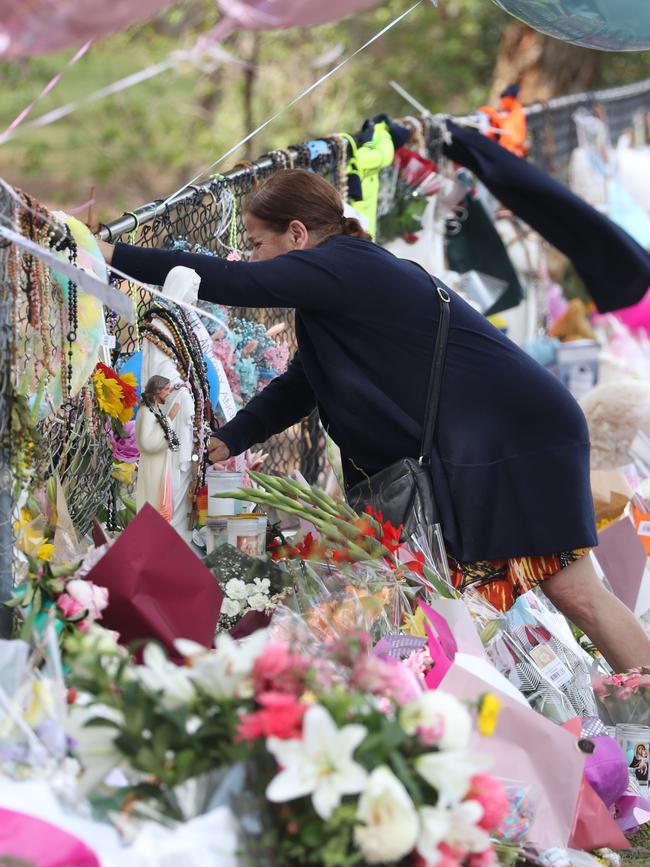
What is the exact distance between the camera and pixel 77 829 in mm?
1841

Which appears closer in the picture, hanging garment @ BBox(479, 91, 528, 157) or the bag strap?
the bag strap

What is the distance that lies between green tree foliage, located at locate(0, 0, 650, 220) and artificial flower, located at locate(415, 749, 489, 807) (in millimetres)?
10602

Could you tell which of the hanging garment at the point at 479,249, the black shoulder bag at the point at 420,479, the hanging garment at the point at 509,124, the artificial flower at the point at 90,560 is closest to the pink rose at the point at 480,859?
the artificial flower at the point at 90,560

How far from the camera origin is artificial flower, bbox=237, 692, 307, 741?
5.78 feet

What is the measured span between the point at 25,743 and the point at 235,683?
0.37 metres

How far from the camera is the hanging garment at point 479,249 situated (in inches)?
256

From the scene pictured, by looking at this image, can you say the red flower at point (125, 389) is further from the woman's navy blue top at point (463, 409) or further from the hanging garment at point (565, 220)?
the hanging garment at point (565, 220)

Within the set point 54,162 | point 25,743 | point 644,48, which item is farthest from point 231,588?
point 54,162

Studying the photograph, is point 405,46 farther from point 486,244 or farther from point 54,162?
point 486,244

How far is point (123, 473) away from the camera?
11.4 feet

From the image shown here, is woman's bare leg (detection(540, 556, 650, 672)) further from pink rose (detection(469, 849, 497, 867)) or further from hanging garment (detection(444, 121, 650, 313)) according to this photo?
hanging garment (detection(444, 121, 650, 313))

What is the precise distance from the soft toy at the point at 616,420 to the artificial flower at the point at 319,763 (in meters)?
3.40

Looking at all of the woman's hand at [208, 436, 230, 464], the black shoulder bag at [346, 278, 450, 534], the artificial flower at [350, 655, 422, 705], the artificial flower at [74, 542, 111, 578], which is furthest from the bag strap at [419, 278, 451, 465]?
the artificial flower at [350, 655, 422, 705]

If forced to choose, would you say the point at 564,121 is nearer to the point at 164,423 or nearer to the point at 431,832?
the point at 164,423
